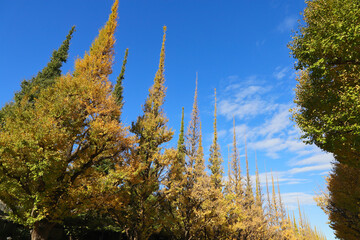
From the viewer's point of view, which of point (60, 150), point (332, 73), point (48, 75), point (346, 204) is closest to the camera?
point (332, 73)

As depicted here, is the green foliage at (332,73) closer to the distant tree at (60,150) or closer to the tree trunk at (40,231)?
the distant tree at (60,150)

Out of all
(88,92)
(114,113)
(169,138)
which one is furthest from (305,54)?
(88,92)

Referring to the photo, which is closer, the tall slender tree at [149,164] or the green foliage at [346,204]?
the tall slender tree at [149,164]

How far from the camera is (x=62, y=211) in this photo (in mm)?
10875

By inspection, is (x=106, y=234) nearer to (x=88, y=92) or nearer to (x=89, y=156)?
(x=89, y=156)

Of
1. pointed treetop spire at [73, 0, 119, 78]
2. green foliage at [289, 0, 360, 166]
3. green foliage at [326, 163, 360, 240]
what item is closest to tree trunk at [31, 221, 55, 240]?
pointed treetop spire at [73, 0, 119, 78]

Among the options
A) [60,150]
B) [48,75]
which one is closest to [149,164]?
[60,150]

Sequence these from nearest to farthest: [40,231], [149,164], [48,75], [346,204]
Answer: [40,231] → [149,164] → [346,204] → [48,75]

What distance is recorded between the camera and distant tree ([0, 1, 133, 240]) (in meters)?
10.3

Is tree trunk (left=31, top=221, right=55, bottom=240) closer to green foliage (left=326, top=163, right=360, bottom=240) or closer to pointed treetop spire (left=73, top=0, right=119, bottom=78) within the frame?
pointed treetop spire (left=73, top=0, right=119, bottom=78)

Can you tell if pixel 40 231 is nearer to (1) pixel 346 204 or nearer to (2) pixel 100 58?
(2) pixel 100 58

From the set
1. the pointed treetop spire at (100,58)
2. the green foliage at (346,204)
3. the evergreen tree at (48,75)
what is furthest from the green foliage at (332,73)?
the evergreen tree at (48,75)

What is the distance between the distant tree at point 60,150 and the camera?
10.3m

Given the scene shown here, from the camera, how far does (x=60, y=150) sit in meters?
11.8
